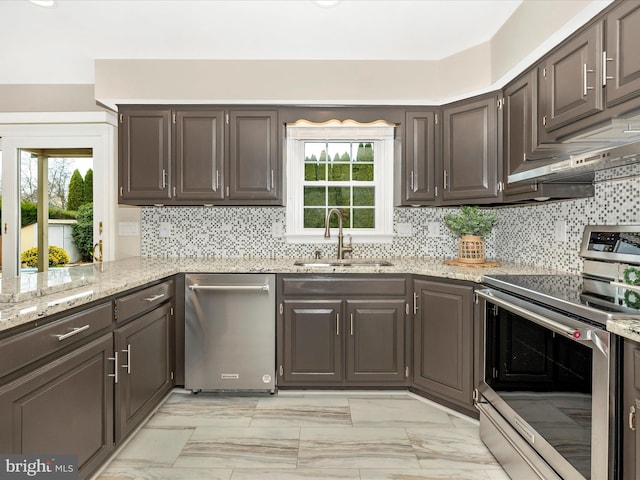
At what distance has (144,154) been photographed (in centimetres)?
304

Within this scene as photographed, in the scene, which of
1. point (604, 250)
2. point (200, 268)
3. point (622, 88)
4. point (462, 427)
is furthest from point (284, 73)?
point (462, 427)

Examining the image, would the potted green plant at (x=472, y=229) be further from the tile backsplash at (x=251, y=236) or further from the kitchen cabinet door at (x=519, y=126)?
the tile backsplash at (x=251, y=236)

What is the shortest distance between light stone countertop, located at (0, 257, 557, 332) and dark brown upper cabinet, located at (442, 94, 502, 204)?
1.88 feet

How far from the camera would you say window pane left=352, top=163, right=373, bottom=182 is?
3480 mm

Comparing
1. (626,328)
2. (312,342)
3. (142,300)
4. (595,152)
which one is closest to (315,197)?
(312,342)

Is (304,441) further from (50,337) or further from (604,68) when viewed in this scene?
A: (604,68)

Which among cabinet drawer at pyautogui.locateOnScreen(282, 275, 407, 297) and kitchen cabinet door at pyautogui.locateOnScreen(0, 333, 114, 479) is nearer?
kitchen cabinet door at pyautogui.locateOnScreen(0, 333, 114, 479)

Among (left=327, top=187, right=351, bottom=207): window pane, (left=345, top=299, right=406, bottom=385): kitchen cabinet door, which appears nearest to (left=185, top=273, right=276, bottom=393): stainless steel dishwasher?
(left=345, top=299, right=406, bottom=385): kitchen cabinet door

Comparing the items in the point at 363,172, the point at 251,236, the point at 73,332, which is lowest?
the point at 73,332

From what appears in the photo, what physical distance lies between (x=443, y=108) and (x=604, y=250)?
1531mm

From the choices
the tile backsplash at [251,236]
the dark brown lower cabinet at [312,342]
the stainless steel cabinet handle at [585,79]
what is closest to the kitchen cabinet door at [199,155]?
the tile backsplash at [251,236]

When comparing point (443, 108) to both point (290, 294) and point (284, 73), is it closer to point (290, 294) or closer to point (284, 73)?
point (284, 73)

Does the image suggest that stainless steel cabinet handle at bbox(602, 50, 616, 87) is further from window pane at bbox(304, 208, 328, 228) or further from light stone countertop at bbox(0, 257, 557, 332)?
window pane at bbox(304, 208, 328, 228)

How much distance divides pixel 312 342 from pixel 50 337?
1671 millimetres
